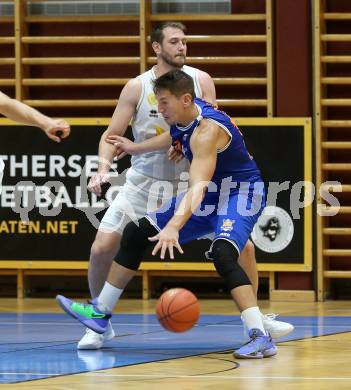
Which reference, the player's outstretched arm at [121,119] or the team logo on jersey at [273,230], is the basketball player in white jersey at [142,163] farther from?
the team logo on jersey at [273,230]

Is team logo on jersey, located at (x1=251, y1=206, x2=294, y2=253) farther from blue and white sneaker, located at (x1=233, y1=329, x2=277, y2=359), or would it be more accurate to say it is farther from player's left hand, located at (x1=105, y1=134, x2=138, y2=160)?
blue and white sneaker, located at (x1=233, y1=329, x2=277, y2=359)

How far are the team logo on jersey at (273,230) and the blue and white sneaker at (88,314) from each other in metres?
3.78

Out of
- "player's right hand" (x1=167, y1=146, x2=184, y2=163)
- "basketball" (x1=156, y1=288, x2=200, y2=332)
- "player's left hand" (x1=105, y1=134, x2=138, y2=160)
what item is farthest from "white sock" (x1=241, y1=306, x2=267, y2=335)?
"player's left hand" (x1=105, y1=134, x2=138, y2=160)

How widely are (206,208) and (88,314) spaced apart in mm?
953

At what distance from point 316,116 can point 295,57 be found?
0.61m

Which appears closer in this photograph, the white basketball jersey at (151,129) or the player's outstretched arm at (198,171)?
the player's outstretched arm at (198,171)

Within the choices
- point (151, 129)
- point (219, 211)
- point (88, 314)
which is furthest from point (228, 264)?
point (151, 129)

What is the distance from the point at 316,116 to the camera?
995 centimetres

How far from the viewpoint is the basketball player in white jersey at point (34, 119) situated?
5.16 metres

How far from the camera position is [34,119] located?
5227 millimetres

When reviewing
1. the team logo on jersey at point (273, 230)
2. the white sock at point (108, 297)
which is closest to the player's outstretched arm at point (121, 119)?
the white sock at point (108, 297)

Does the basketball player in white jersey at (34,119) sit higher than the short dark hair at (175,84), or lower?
lower

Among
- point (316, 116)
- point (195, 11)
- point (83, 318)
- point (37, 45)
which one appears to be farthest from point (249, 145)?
point (83, 318)

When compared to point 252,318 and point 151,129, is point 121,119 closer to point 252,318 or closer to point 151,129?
point 151,129
